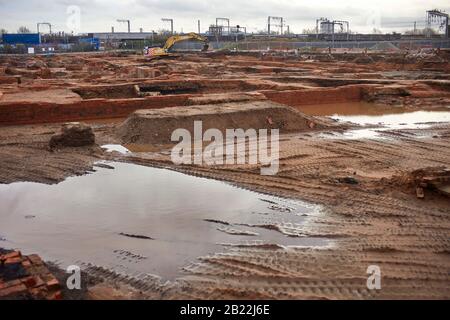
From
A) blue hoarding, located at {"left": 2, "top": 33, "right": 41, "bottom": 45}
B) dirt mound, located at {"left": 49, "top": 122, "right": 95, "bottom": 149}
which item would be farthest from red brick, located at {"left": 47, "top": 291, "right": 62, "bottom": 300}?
blue hoarding, located at {"left": 2, "top": 33, "right": 41, "bottom": 45}

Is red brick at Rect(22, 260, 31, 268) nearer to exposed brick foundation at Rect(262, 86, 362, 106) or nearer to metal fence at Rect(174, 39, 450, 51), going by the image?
exposed brick foundation at Rect(262, 86, 362, 106)

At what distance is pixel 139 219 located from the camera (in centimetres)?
593

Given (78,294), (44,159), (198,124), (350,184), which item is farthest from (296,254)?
(198,124)

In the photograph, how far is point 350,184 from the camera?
7031mm

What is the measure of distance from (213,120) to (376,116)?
648cm

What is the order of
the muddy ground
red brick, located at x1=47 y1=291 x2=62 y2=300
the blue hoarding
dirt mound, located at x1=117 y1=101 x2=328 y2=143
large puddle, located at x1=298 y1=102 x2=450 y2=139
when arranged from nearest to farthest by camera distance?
red brick, located at x1=47 y1=291 x2=62 y2=300
the muddy ground
dirt mound, located at x1=117 y1=101 x2=328 y2=143
large puddle, located at x1=298 y1=102 x2=450 y2=139
the blue hoarding

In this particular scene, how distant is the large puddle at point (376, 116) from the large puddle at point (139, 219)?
5.09 meters

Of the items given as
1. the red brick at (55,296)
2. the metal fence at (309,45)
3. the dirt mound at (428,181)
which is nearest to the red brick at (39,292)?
the red brick at (55,296)

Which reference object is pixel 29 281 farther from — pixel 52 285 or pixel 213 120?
pixel 213 120

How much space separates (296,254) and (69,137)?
6377mm

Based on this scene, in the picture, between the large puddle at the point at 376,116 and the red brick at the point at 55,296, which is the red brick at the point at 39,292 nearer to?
the red brick at the point at 55,296

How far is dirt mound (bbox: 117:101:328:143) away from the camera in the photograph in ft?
34.7

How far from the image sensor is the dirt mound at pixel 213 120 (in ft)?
34.7

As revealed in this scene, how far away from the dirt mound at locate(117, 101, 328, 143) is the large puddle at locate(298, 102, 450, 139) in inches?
54.9
